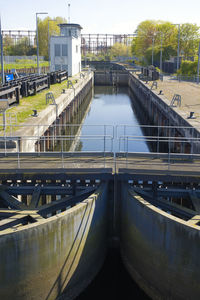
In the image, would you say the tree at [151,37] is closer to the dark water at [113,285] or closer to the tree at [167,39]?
the tree at [167,39]

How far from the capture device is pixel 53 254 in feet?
31.6

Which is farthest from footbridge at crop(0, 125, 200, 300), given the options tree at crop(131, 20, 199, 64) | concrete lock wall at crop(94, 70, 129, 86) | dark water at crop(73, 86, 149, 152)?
concrete lock wall at crop(94, 70, 129, 86)

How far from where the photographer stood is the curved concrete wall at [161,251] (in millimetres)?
9383

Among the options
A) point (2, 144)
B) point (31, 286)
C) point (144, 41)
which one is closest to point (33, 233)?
point (31, 286)

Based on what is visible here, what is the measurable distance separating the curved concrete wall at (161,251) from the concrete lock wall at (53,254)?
1.20 meters

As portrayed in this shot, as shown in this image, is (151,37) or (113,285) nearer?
(113,285)

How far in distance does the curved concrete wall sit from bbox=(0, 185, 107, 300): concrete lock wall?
1.20 m

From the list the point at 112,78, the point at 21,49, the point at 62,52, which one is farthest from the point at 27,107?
the point at 21,49

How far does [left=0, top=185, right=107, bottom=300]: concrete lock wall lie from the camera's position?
8.98 meters

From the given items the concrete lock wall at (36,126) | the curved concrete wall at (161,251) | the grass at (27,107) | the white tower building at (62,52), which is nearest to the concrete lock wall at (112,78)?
the white tower building at (62,52)

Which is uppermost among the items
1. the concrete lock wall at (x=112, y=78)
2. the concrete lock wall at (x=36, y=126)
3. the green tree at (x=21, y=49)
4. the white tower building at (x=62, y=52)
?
the green tree at (x=21, y=49)

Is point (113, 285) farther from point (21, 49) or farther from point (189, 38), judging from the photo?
point (21, 49)

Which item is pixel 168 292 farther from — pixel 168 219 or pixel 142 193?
pixel 142 193

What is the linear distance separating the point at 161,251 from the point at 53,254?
2.99m
